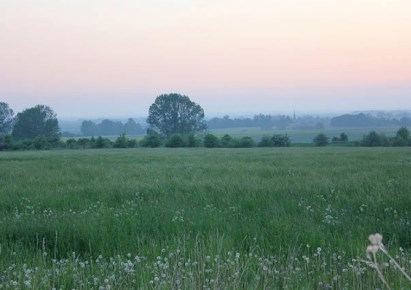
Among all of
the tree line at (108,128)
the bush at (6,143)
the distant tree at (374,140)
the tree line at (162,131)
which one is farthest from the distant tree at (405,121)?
the bush at (6,143)

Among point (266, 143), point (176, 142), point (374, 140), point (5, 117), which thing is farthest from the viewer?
point (5, 117)

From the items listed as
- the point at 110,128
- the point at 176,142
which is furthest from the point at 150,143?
the point at 110,128

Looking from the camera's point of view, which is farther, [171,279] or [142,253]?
[142,253]

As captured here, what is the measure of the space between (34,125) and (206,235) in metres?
101

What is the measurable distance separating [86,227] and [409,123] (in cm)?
17184

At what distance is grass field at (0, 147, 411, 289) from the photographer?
4090 millimetres

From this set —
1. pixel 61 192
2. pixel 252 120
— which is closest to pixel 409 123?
pixel 252 120

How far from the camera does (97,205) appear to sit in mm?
8375

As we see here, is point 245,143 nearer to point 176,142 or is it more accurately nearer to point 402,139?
point 176,142

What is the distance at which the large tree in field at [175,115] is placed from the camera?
102 m

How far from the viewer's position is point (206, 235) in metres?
5.69

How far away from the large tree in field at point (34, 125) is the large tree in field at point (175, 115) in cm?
2360

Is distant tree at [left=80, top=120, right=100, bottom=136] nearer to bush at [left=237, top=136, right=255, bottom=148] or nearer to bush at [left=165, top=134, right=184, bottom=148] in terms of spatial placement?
bush at [left=165, top=134, right=184, bottom=148]

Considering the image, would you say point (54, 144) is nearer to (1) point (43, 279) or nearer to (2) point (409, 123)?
(1) point (43, 279)
